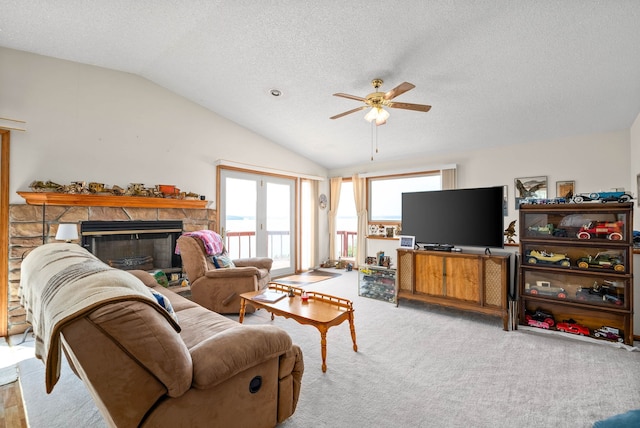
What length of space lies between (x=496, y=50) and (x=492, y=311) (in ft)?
8.81

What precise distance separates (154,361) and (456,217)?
140 inches

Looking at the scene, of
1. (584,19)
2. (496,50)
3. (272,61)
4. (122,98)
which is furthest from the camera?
(122,98)

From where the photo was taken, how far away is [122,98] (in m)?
3.93

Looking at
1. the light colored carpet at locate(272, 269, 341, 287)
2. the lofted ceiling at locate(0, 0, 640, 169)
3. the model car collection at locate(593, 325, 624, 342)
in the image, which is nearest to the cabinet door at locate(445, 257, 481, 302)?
the model car collection at locate(593, 325, 624, 342)

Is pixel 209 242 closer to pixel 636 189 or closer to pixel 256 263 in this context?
pixel 256 263

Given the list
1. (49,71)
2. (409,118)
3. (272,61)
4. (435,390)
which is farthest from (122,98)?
(435,390)

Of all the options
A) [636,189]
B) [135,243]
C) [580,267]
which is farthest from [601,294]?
[135,243]

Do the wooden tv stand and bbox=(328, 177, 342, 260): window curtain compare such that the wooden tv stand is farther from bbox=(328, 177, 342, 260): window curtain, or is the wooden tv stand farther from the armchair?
bbox=(328, 177, 342, 260): window curtain

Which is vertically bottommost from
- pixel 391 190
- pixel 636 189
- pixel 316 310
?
pixel 316 310

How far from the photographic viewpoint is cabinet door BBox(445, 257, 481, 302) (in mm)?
3414

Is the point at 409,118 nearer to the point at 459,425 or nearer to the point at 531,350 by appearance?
the point at 531,350

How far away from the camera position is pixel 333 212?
689 cm

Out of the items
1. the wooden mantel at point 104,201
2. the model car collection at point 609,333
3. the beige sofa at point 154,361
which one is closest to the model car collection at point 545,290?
the model car collection at point 609,333

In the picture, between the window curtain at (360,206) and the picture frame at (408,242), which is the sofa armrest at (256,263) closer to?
the picture frame at (408,242)
